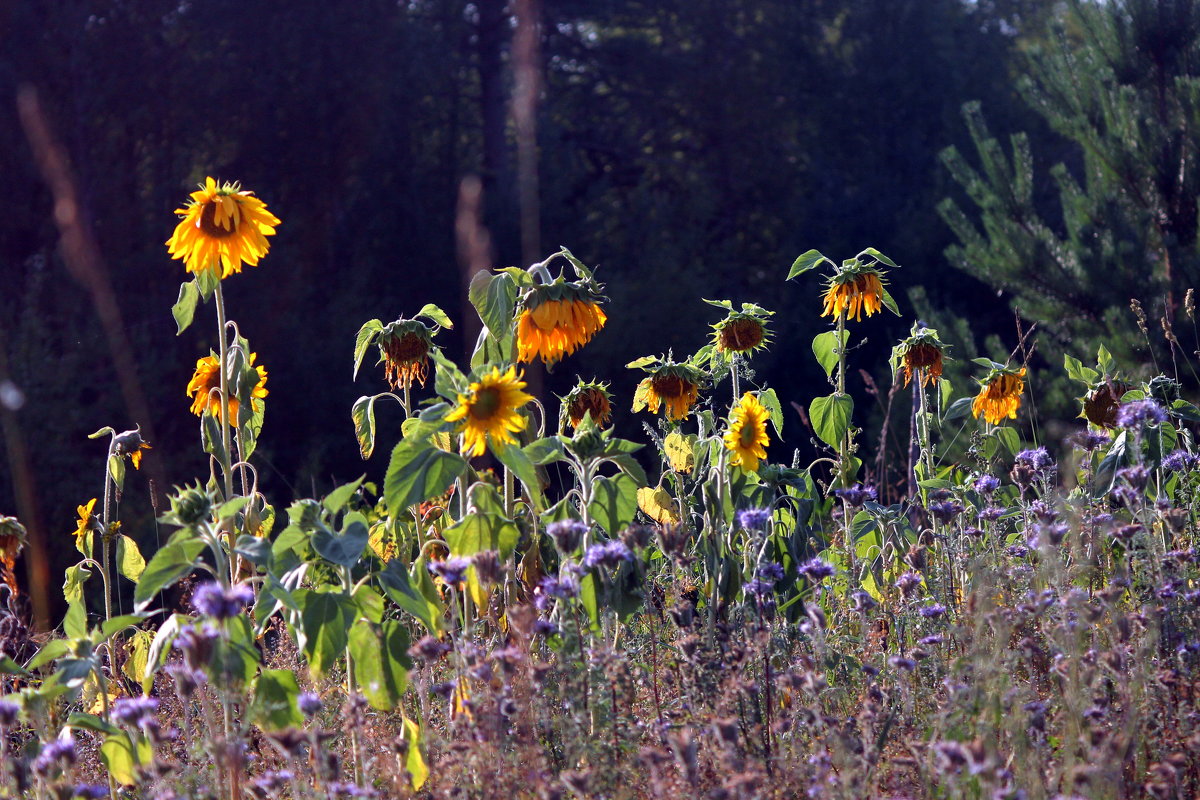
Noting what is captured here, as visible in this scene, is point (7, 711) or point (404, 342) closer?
point (7, 711)

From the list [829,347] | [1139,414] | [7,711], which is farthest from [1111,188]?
[7,711]

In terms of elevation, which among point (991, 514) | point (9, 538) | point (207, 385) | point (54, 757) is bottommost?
point (54, 757)

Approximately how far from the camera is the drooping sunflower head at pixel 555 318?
201 centimetres

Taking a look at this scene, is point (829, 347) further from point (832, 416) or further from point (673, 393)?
point (673, 393)

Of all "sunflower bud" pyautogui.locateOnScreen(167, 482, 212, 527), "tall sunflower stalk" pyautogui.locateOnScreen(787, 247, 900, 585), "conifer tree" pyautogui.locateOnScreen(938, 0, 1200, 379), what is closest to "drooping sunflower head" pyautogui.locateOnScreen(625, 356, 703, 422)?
"tall sunflower stalk" pyautogui.locateOnScreen(787, 247, 900, 585)

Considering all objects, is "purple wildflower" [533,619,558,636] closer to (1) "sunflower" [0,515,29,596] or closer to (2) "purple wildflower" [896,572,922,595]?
(2) "purple wildflower" [896,572,922,595]

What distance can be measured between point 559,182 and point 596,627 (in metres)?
8.71

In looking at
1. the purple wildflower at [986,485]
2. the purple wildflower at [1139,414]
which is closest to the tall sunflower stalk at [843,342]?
the purple wildflower at [986,485]

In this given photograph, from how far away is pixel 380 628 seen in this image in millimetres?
1651

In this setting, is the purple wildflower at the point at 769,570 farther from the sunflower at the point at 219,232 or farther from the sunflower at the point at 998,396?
the sunflower at the point at 998,396

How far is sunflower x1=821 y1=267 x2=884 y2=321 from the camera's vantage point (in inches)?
109

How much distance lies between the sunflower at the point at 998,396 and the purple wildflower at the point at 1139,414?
2.45ft

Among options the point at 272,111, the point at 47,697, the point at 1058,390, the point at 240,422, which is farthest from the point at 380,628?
the point at 272,111

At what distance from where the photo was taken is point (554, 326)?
6.64 ft
